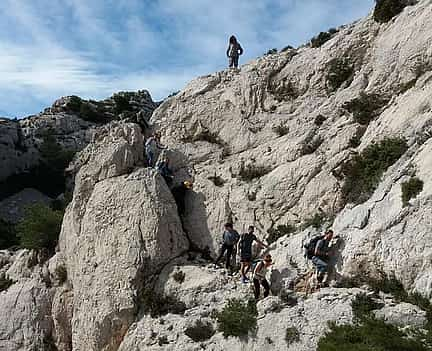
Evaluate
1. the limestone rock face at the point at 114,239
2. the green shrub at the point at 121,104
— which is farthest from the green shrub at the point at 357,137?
the green shrub at the point at 121,104

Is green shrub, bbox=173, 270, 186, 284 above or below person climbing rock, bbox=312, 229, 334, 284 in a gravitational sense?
below

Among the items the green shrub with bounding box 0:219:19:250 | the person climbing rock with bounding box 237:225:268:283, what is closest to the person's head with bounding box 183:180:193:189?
the person climbing rock with bounding box 237:225:268:283

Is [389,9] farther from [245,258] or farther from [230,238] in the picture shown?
[245,258]

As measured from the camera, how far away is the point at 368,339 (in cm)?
1294

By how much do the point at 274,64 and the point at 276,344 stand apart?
13.9 metres

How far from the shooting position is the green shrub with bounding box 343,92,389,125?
19.7 m

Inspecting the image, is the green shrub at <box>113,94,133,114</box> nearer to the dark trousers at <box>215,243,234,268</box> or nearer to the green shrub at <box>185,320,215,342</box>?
the dark trousers at <box>215,243,234,268</box>

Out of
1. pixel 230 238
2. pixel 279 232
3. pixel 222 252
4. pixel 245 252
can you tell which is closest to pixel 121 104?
pixel 222 252

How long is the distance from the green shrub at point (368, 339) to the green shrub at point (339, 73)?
1149 cm

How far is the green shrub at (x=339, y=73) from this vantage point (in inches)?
894

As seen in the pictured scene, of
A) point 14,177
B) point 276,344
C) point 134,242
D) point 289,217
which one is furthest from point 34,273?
point 14,177

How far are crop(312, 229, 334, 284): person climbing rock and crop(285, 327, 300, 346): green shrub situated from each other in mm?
1739

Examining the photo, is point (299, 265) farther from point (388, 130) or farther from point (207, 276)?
point (388, 130)

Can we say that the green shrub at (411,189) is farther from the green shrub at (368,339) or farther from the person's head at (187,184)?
the person's head at (187,184)
